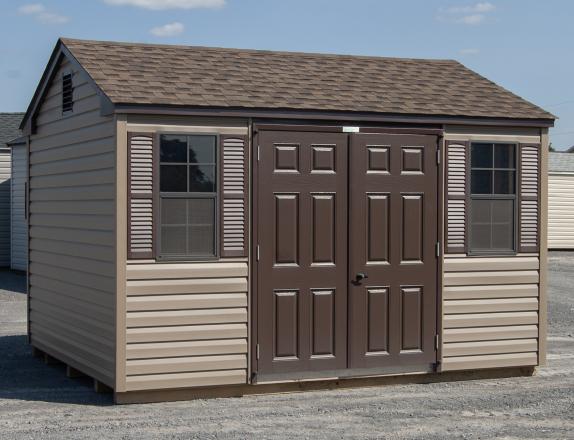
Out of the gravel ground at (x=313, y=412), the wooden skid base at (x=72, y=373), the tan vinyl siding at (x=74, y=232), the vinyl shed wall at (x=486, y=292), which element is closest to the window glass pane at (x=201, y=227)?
the tan vinyl siding at (x=74, y=232)

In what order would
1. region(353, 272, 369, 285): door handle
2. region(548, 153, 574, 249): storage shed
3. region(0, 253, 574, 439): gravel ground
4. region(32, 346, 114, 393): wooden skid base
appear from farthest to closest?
region(548, 153, 574, 249): storage shed < region(353, 272, 369, 285): door handle < region(32, 346, 114, 393): wooden skid base < region(0, 253, 574, 439): gravel ground

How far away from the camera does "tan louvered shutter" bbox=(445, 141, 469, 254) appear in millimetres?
11531

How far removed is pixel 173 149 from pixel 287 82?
1823 mm

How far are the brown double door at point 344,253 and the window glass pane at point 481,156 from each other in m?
0.53

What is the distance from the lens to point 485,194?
1174 centimetres

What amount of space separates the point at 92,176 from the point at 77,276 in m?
1.23

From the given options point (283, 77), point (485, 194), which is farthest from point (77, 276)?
point (485, 194)

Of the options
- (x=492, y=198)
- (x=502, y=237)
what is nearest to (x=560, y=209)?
(x=502, y=237)

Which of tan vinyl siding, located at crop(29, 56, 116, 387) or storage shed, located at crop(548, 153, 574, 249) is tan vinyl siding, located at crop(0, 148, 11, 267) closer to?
tan vinyl siding, located at crop(29, 56, 116, 387)

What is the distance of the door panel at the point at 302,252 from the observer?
1079 cm

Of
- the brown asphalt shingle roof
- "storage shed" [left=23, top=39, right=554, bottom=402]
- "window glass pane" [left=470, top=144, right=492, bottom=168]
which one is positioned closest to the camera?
"storage shed" [left=23, top=39, right=554, bottom=402]

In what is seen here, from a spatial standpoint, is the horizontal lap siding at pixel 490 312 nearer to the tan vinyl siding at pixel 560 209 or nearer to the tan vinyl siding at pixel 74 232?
the tan vinyl siding at pixel 74 232

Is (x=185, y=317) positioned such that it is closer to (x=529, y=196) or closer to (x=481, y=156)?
(x=481, y=156)

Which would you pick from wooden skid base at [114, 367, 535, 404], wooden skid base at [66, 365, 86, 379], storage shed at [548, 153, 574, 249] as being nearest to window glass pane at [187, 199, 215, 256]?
wooden skid base at [114, 367, 535, 404]
